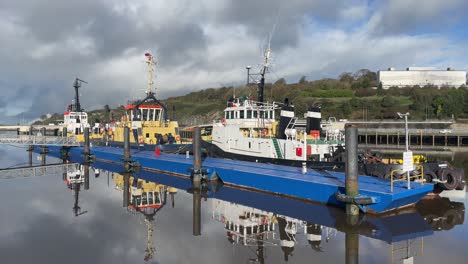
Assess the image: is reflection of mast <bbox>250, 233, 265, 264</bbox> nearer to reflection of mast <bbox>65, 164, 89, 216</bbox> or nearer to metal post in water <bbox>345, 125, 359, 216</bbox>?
metal post in water <bbox>345, 125, 359, 216</bbox>

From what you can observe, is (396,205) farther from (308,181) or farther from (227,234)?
(227,234)

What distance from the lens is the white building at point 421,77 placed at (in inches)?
3880

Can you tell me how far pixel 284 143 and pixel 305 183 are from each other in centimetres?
555

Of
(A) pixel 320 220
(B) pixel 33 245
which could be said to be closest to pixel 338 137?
(A) pixel 320 220

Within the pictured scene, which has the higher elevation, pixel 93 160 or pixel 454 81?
pixel 454 81

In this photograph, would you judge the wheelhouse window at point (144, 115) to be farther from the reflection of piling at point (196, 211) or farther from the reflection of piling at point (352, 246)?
the reflection of piling at point (352, 246)

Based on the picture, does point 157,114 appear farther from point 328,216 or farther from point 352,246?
point 352,246

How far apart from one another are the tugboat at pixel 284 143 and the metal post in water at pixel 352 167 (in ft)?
15.2

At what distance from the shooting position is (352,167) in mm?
13156

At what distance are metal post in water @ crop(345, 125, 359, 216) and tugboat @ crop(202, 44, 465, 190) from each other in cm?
464

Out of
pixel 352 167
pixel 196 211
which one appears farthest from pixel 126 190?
pixel 352 167

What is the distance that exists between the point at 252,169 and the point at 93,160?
20.6m

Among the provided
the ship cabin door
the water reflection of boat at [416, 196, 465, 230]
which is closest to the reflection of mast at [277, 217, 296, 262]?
the water reflection of boat at [416, 196, 465, 230]

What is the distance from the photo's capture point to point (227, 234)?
12.7m
